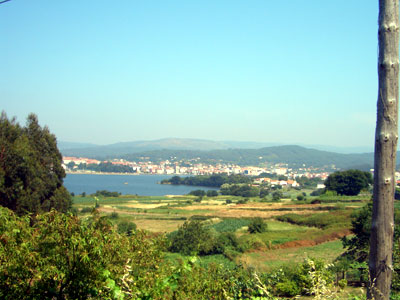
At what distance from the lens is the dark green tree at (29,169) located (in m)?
23.9

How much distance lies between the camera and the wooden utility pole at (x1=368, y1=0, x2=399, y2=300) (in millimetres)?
3051

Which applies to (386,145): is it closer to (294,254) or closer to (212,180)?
(294,254)

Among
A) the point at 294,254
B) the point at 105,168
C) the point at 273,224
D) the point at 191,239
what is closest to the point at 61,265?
the point at 294,254

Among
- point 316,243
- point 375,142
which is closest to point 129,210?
point 316,243

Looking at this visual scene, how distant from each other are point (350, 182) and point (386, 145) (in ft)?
218

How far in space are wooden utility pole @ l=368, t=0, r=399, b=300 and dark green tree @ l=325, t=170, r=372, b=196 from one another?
6494 centimetres

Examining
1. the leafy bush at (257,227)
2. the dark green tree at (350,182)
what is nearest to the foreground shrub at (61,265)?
the leafy bush at (257,227)

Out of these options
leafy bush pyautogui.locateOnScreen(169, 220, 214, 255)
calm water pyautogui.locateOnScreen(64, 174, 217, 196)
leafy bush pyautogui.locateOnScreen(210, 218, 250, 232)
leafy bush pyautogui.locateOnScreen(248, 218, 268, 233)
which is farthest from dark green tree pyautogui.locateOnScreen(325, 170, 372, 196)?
calm water pyautogui.locateOnScreen(64, 174, 217, 196)

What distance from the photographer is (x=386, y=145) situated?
121 inches

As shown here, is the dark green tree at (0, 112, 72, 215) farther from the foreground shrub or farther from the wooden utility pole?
the wooden utility pole

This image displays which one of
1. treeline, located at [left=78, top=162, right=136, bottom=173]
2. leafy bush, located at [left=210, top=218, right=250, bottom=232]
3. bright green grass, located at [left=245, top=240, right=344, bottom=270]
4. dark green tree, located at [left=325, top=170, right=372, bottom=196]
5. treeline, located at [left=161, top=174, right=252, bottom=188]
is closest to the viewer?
bright green grass, located at [left=245, top=240, right=344, bottom=270]

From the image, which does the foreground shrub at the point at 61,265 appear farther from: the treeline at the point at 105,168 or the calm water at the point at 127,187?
the treeline at the point at 105,168

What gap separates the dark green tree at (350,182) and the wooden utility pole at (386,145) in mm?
64935

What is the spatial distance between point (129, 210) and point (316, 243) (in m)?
31.2
